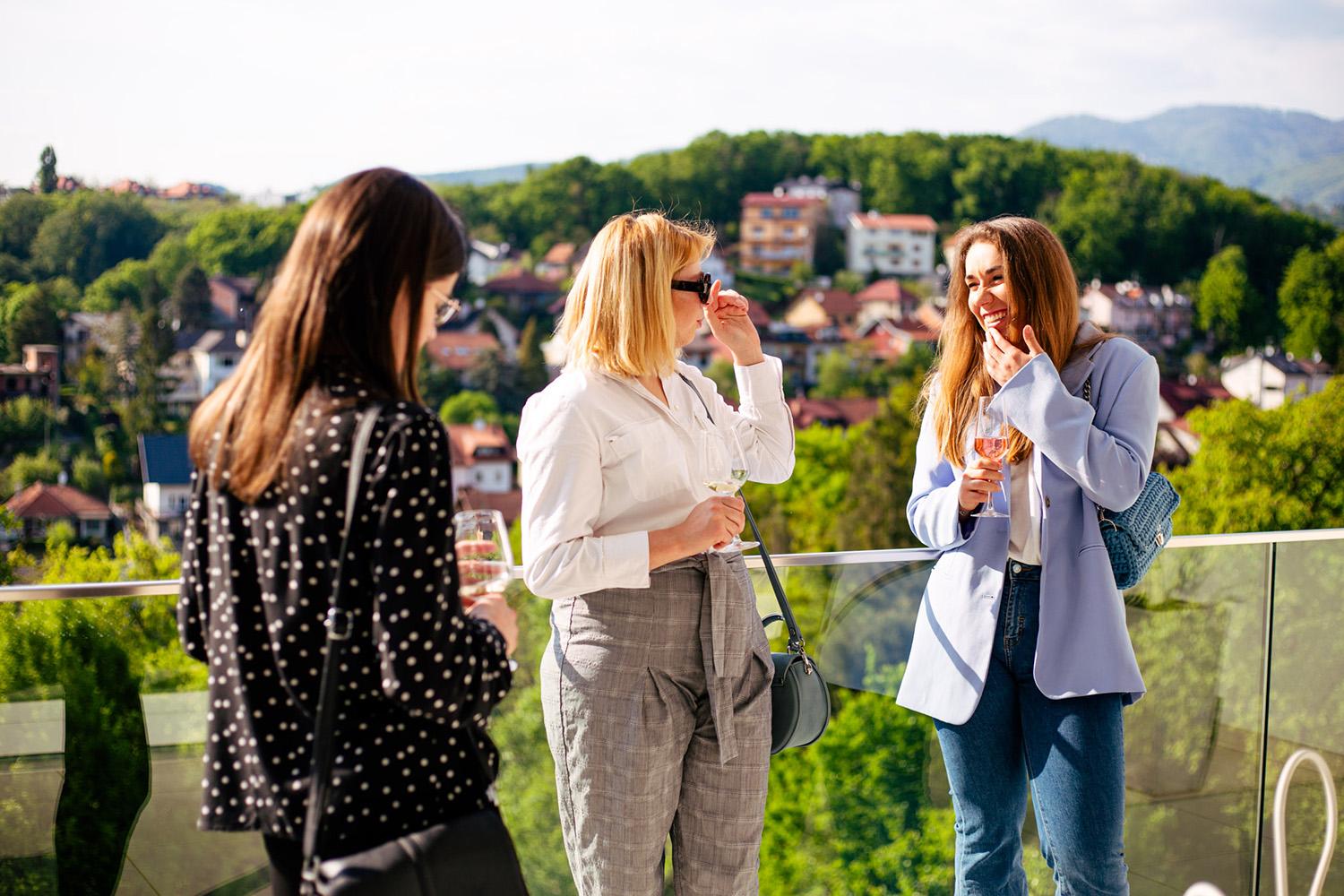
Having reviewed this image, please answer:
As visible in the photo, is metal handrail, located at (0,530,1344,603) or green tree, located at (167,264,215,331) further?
green tree, located at (167,264,215,331)

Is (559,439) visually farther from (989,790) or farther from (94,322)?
(94,322)

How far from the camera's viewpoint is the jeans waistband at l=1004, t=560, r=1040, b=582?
2.08 metres

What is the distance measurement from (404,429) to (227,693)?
0.38 m

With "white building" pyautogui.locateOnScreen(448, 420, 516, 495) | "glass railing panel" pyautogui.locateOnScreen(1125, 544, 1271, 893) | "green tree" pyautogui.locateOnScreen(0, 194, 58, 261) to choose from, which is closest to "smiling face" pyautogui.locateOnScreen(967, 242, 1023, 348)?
"glass railing panel" pyautogui.locateOnScreen(1125, 544, 1271, 893)

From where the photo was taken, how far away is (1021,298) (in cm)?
210

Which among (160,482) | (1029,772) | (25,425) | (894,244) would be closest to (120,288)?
(25,425)

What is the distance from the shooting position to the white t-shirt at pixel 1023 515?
81.7 inches

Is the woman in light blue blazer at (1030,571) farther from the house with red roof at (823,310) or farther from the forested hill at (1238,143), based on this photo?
the forested hill at (1238,143)

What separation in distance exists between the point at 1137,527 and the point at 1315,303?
2923 inches

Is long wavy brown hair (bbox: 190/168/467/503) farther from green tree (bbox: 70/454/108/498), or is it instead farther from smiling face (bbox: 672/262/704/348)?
green tree (bbox: 70/454/108/498)

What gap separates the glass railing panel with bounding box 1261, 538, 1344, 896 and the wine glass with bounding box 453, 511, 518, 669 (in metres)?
2.31

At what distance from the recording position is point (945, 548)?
7.12 feet

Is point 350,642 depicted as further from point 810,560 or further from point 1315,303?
point 1315,303

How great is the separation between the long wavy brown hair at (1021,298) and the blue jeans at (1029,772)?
250 mm
